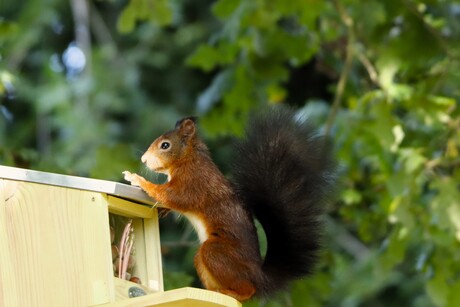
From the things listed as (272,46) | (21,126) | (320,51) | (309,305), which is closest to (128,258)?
(309,305)

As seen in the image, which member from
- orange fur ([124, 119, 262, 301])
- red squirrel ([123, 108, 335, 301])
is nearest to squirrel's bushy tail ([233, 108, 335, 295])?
red squirrel ([123, 108, 335, 301])

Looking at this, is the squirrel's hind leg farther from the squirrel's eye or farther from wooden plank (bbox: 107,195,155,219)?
the squirrel's eye

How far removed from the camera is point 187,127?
14.1 feet

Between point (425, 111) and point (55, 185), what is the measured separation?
2590 millimetres

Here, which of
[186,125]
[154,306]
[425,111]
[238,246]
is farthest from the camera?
[425,111]

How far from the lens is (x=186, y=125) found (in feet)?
14.1

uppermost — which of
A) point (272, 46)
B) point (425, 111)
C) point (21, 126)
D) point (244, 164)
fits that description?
point (21, 126)

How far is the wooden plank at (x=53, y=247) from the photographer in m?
3.73

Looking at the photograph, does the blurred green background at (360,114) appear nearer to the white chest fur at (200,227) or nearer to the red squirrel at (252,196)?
the red squirrel at (252,196)

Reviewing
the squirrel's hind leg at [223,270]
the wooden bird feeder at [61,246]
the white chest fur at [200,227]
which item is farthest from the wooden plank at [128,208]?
the squirrel's hind leg at [223,270]

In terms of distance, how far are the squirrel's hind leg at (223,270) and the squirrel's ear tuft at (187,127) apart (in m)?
0.44

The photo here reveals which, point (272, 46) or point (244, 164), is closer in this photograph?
point (244, 164)

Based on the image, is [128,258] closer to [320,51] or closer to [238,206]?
[238,206]

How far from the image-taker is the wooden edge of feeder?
144 inches
